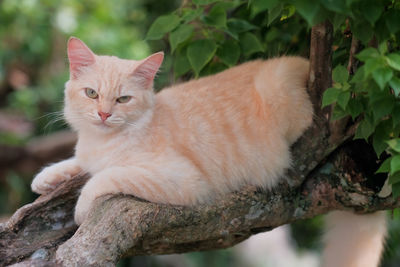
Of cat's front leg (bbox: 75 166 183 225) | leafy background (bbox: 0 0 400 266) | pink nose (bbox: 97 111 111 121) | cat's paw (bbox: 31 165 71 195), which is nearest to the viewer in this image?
leafy background (bbox: 0 0 400 266)

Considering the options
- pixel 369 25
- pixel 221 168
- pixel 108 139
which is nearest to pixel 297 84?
pixel 221 168

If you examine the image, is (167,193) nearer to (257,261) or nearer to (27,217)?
(27,217)

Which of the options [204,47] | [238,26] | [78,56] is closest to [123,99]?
[78,56]

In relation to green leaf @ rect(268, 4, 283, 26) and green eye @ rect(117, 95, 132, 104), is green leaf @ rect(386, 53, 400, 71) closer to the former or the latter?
green leaf @ rect(268, 4, 283, 26)

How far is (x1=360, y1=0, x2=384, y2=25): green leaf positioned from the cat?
924 millimetres

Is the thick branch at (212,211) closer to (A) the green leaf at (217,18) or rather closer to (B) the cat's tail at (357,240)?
(B) the cat's tail at (357,240)

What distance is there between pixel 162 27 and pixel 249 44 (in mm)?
571

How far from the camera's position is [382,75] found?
5.52 feet

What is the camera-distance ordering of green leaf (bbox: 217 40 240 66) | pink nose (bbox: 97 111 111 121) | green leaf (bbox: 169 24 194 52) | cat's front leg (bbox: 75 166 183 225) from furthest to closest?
green leaf (bbox: 217 40 240 66) < green leaf (bbox: 169 24 194 52) < pink nose (bbox: 97 111 111 121) < cat's front leg (bbox: 75 166 183 225)

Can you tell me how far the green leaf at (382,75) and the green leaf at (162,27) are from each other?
4.28ft

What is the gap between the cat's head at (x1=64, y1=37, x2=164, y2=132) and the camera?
2.52 m

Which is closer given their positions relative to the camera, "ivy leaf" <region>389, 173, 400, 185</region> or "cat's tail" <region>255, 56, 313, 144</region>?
"ivy leaf" <region>389, 173, 400, 185</region>

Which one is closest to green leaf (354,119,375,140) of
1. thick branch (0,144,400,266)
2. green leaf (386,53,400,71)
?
green leaf (386,53,400,71)

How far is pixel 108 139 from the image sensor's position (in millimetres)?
2639
